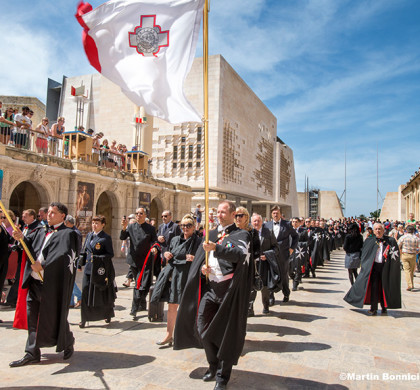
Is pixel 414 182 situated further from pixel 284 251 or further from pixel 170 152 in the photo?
pixel 284 251

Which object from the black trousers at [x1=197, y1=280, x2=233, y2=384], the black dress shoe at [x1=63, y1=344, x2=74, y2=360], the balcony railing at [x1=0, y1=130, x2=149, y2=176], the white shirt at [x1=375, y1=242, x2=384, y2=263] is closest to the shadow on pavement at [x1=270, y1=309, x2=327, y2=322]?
the white shirt at [x1=375, y1=242, x2=384, y2=263]

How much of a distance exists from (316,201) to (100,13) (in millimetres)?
65138

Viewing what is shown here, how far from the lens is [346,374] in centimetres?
384

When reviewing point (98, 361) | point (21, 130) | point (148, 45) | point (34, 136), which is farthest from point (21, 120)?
point (98, 361)

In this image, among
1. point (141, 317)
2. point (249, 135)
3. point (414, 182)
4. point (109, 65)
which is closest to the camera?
point (109, 65)

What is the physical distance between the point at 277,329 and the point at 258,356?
52.7 inches

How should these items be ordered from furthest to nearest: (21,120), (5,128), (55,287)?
(21,120) → (5,128) → (55,287)

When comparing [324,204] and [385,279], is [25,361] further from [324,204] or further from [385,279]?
[324,204]

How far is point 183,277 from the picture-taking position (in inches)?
193

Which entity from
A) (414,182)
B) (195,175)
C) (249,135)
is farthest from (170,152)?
(414,182)

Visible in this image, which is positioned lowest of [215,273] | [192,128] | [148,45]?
[215,273]

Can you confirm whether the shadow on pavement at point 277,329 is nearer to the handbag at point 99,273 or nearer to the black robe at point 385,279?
the black robe at point 385,279

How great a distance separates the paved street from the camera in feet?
11.6

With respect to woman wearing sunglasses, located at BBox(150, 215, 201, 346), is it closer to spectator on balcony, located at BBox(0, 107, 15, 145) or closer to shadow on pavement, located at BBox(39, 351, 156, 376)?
shadow on pavement, located at BBox(39, 351, 156, 376)
